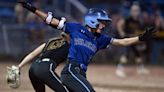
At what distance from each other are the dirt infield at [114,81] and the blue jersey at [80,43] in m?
3.86

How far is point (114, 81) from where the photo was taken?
46.2 ft

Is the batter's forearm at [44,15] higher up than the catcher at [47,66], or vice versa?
the batter's forearm at [44,15]

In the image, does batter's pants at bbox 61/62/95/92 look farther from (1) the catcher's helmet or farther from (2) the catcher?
(1) the catcher's helmet

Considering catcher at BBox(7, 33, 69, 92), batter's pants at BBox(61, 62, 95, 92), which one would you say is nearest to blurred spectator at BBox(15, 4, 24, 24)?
catcher at BBox(7, 33, 69, 92)

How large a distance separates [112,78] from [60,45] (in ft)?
23.8

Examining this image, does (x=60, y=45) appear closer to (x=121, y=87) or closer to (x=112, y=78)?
(x=121, y=87)

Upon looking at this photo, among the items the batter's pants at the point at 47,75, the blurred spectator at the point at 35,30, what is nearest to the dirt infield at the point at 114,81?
the blurred spectator at the point at 35,30

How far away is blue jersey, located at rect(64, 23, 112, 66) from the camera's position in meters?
7.42

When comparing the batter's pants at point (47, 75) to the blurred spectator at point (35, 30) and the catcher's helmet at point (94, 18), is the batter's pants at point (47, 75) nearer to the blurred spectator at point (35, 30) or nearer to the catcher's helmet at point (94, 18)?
the catcher's helmet at point (94, 18)

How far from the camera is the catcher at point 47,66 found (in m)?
7.35

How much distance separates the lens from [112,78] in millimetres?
14789

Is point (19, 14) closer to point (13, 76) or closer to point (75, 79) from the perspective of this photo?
point (13, 76)

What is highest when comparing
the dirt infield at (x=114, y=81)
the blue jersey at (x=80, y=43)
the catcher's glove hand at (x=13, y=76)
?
the blue jersey at (x=80, y=43)

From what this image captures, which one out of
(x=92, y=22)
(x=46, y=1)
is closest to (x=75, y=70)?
(x=92, y=22)
